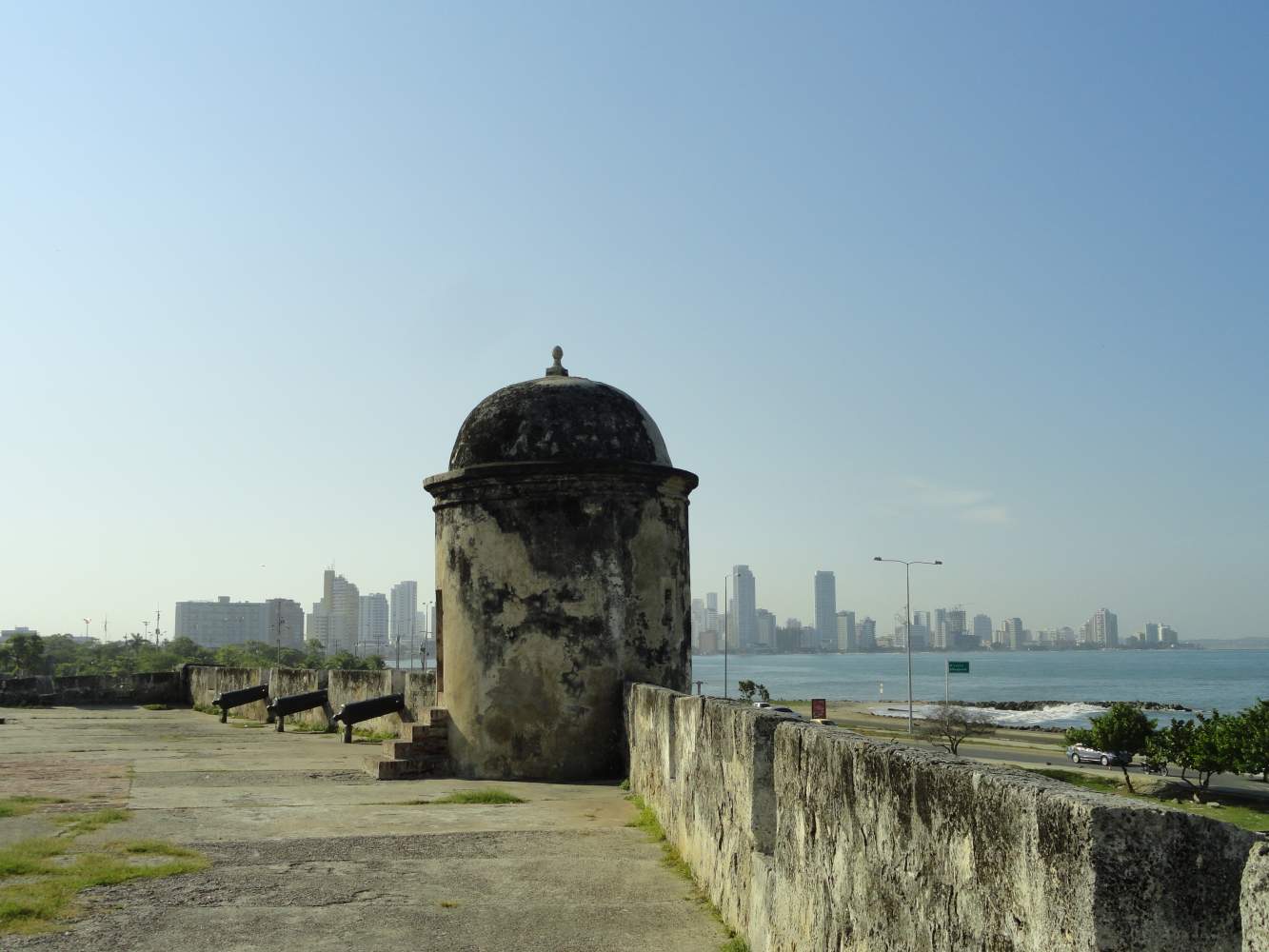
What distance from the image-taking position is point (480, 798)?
9.40 meters

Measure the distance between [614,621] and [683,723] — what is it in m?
4.16

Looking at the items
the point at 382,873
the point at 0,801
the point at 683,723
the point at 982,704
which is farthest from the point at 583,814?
the point at 982,704

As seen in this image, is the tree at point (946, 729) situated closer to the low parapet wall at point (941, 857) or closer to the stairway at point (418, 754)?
the stairway at point (418, 754)

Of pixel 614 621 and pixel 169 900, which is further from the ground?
pixel 614 621

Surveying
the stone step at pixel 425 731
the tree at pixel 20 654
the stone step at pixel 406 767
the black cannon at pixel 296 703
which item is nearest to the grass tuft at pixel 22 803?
the stone step at pixel 406 767

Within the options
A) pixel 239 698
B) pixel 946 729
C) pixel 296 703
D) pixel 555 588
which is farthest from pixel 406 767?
pixel 946 729

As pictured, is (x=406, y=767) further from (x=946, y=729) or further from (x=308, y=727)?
(x=946, y=729)

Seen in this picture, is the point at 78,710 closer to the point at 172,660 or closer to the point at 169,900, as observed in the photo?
the point at 169,900

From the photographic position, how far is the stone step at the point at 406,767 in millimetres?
11039

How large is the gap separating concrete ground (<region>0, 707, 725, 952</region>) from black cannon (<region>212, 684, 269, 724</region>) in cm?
759

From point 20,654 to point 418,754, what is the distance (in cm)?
7470

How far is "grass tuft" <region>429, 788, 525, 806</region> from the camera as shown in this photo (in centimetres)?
933

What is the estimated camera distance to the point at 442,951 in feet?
16.5

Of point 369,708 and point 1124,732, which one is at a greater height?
point 369,708
